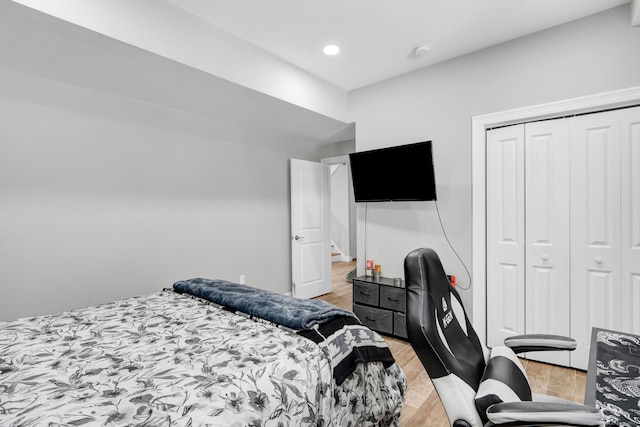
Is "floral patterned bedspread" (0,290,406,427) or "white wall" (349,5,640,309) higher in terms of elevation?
"white wall" (349,5,640,309)

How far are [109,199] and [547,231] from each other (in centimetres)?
383

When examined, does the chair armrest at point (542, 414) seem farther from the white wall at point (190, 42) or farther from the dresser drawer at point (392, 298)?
the white wall at point (190, 42)

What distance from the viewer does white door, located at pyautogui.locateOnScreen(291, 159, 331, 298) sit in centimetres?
438

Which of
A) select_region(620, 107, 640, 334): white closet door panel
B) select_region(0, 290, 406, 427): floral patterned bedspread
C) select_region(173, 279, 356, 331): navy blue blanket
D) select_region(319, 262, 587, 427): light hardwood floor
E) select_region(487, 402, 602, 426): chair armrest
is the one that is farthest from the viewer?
select_region(620, 107, 640, 334): white closet door panel

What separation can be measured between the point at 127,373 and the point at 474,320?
2821 millimetres

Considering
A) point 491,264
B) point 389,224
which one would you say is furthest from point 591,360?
point 389,224

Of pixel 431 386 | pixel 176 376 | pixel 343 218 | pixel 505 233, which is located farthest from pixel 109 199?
pixel 343 218

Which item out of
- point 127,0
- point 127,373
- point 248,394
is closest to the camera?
point 248,394

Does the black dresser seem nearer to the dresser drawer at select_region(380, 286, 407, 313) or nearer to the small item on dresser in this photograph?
the dresser drawer at select_region(380, 286, 407, 313)

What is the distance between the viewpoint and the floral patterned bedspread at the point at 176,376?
3.22ft

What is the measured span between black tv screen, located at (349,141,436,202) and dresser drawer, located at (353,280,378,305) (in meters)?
0.93

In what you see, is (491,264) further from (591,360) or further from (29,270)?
(29,270)

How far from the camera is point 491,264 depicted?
2.90m

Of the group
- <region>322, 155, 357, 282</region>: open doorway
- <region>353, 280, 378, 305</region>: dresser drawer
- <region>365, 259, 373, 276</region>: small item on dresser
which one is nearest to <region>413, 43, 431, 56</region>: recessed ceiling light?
<region>365, 259, 373, 276</region>: small item on dresser
